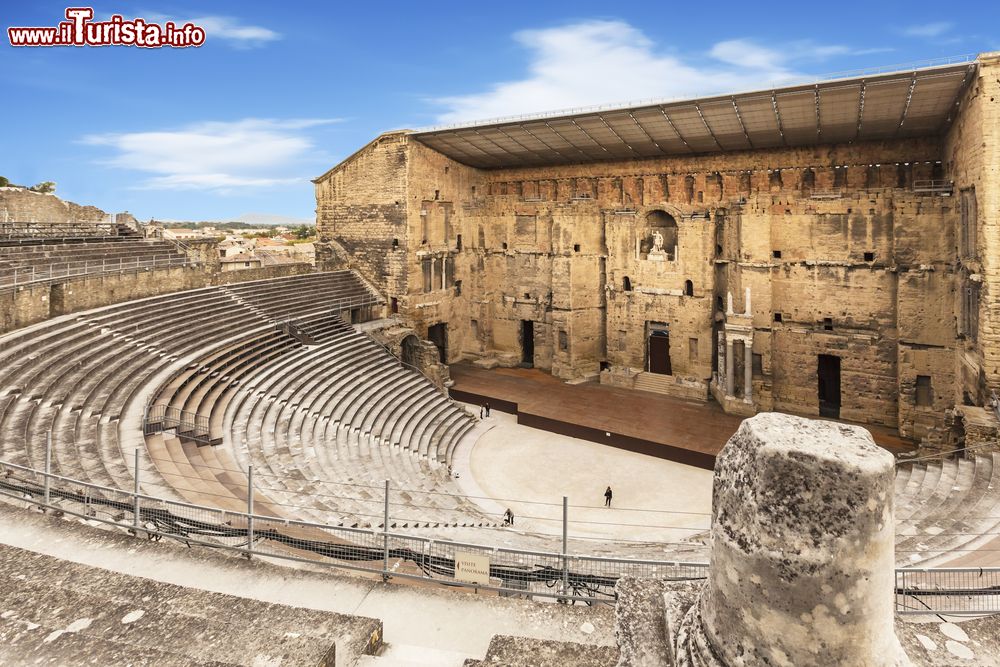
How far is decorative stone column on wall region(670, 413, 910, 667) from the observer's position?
2594 millimetres

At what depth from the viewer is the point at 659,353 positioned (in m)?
28.5

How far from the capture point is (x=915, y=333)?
21.5 m

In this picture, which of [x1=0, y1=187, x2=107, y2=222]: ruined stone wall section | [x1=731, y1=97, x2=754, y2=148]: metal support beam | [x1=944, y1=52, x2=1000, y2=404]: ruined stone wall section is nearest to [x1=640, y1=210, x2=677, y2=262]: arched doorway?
[x1=731, y1=97, x2=754, y2=148]: metal support beam

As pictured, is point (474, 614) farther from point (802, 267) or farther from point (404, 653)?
point (802, 267)

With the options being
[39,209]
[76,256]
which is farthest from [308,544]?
[39,209]

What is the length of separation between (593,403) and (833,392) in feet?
32.5

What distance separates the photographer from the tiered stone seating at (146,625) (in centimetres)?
400

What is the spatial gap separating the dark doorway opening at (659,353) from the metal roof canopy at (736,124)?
8.69 meters

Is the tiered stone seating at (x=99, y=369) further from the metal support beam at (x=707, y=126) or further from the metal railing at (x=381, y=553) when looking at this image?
the metal support beam at (x=707, y=126)

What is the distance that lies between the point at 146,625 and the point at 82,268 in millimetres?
20139

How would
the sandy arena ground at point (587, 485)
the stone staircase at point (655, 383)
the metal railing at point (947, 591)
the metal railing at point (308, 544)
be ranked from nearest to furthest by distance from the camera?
1. the metal railing at point (308, 544)
2. the metal railing at point (947, 591)
3. the sandy arena ground at point (587, 485)
4. the stone staircase at point (655, 383)

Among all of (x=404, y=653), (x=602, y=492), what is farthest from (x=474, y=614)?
(x=602, y=492)

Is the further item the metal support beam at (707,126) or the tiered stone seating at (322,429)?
the metal support beam at (707,126)

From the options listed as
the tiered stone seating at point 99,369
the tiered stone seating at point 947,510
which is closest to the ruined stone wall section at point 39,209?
the tiered stone seating at point 99,369
